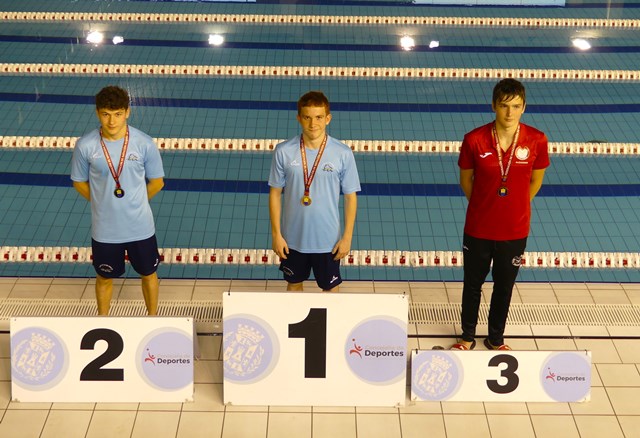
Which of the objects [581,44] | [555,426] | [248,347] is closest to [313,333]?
[248,347]

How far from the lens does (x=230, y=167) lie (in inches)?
237

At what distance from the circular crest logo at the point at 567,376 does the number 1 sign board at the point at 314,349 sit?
0.60 m

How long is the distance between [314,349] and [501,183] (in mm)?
1010

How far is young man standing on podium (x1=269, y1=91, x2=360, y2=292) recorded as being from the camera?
134 inches

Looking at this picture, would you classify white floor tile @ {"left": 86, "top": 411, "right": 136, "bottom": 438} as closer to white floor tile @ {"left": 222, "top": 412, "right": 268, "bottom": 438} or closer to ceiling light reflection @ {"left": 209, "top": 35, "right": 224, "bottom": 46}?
white floor tile @ {"left": 222, "top": 412, "right": 268, "bottom": 438}

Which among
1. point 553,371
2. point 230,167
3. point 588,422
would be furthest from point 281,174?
point 230,167

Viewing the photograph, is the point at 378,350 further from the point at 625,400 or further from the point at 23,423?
the point at 23,423

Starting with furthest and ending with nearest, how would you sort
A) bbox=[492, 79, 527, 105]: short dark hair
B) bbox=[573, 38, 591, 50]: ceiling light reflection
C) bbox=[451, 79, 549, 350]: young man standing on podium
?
bbox=[573, 38, 591, 50]: ceiling light reflection
bbox=[451, 79, 549, 350]: young man standing on podium
bbox=[492, 79, 527, 105]: short dark hair

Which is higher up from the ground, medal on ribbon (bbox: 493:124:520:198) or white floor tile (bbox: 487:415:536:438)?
medal on ribbon (bbox: 493:124:520:198)

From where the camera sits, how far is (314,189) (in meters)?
3.48

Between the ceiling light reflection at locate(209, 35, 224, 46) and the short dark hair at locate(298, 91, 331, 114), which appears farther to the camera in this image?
the ceiling light reflection at locate(209, 35, 224, 46)

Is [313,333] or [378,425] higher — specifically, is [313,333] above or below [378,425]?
above

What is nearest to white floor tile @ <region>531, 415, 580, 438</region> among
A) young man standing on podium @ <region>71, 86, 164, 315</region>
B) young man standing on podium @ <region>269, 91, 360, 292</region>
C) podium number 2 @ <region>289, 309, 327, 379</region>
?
podium number 2 @ <region>289, 309, 327, 379</region>

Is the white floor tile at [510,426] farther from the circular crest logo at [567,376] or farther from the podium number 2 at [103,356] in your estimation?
the podium number 2 at [103,356]
